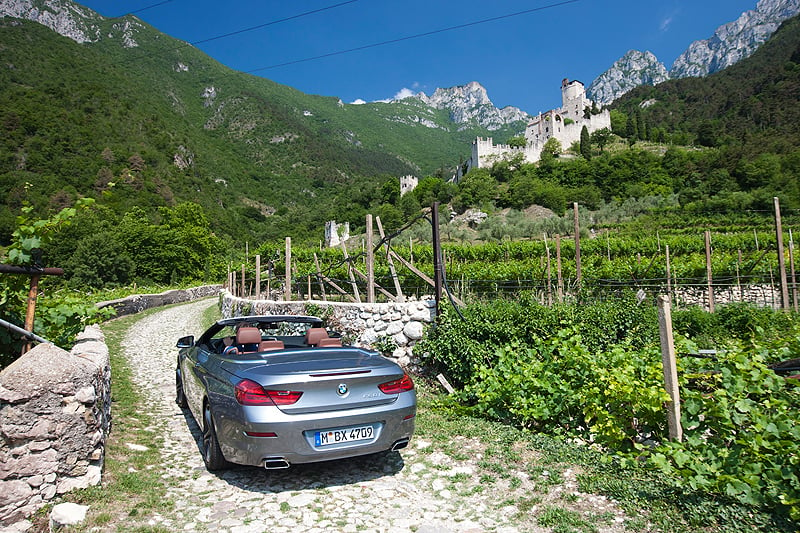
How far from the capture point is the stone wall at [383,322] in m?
7.36

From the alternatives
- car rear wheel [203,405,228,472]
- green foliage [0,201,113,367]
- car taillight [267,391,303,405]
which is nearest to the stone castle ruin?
green foliage [0,201,113,367]

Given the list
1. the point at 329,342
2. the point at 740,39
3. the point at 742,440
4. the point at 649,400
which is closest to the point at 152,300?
the point at 329,342

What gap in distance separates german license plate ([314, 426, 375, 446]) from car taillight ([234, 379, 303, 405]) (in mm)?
321

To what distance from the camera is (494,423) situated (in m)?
4.79

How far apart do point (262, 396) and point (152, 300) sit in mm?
22387

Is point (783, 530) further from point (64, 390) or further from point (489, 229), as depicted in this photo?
point (489, 229)

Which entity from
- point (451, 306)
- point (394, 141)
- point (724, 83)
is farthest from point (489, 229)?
point (724, 83)

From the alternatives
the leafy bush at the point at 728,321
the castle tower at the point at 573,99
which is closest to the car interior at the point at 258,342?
the leafy bush at the point at 728,321

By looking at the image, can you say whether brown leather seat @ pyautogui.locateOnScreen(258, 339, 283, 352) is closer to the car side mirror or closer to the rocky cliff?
the car side mirror

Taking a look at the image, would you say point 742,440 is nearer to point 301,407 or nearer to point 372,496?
point 372,496

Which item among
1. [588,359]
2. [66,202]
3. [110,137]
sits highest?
[110,137]

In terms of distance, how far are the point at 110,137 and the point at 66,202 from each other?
65.8 ft

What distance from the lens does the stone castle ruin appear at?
87125 millimetres

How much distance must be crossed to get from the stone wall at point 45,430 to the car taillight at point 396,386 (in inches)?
81.9
